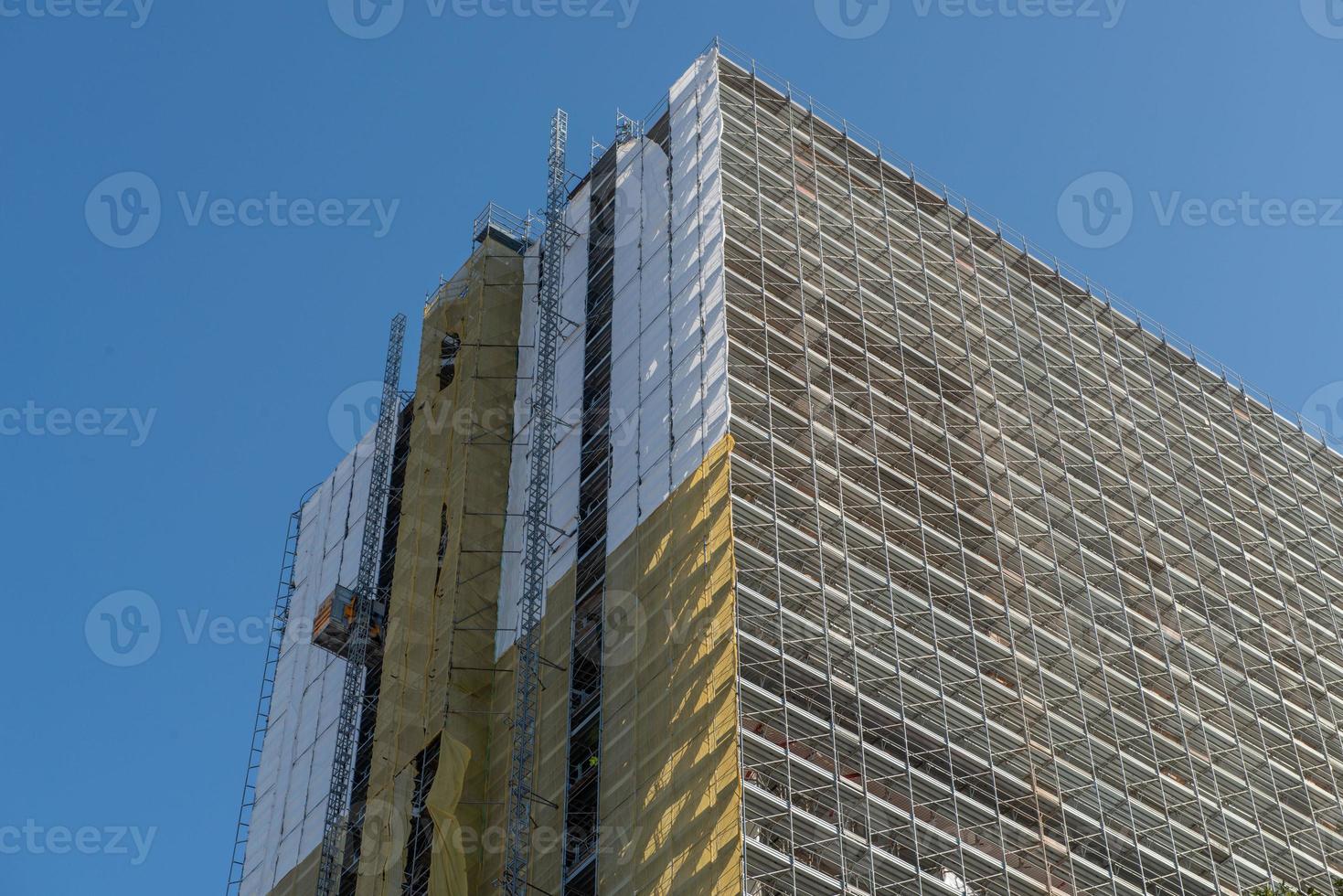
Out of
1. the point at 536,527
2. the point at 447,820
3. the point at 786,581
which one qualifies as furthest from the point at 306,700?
the point at 786,581

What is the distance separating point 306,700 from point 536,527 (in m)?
15.7

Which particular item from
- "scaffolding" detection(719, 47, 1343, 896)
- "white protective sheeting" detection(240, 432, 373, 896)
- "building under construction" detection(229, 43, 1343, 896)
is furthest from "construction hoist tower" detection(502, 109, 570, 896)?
"white protective sheeting" detection(240, 432, 373, 896)

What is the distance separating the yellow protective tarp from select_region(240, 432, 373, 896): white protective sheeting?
400 inches

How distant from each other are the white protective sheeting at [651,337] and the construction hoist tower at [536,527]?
1.47 ft

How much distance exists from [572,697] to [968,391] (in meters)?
17.1

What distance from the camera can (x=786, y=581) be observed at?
4769 cm

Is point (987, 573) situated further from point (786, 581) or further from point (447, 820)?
point (447, 820)

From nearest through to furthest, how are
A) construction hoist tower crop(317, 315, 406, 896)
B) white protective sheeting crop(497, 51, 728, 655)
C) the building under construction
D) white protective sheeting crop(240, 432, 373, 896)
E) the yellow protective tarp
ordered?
the building under construction
the yellow protective tarp
white protective sheeting crop(497, 51, 728, 655)
construction hoist tower crop(317, 315, 406, 896)
white protective sheeting crop(240, 432, 373, 896)

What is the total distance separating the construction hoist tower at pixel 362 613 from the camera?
5753 cm

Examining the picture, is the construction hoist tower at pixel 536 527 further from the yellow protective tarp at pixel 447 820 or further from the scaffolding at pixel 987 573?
the scaffolding at pixel 987 573

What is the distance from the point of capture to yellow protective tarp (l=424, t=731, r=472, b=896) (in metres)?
48.2

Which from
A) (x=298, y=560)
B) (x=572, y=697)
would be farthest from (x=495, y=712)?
(x=298, y=560)

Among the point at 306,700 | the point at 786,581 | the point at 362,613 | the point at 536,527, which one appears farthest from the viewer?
the point at 306,700

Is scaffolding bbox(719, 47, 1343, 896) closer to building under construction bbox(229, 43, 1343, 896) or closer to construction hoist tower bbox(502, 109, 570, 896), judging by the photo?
building under construction bbox(229, 43, 1343, 896)
